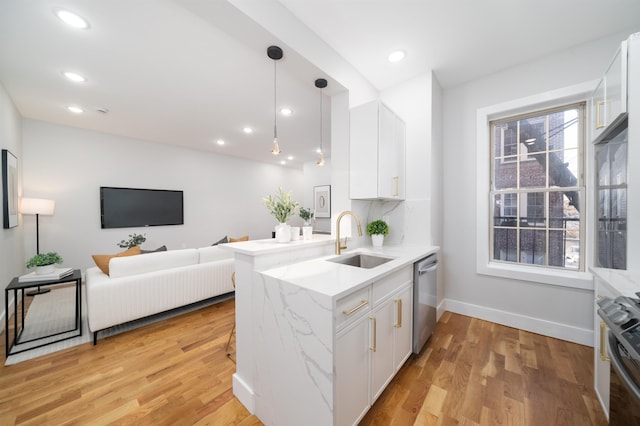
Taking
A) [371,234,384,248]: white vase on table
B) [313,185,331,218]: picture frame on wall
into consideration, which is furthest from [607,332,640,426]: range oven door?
[313,185,331,218]: picture frame on wall

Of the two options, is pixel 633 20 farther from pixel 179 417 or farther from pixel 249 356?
pixel 179 417

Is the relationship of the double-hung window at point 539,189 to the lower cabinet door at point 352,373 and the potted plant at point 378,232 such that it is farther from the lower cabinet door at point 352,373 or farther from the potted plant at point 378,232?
the lower cabinet door at point 352,373

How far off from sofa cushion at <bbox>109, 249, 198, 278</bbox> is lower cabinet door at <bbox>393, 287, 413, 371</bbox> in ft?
7.92

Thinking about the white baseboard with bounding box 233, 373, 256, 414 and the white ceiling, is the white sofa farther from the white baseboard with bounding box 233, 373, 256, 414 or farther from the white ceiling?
the white ceiling

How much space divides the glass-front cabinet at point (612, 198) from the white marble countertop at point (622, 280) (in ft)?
0.64

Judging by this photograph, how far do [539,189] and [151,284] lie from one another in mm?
4254

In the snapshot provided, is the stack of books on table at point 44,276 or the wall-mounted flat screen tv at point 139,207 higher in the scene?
the wall-mounted flat screen tv at point 139,207

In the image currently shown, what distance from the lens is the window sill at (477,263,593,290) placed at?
2.23 meters

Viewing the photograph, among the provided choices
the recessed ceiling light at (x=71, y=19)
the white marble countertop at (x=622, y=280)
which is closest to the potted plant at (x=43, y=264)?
the recessed ceiling light at (x=71, y=19)

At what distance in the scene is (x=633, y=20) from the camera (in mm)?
1905

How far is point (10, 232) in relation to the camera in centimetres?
309

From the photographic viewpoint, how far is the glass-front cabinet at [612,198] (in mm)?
1507

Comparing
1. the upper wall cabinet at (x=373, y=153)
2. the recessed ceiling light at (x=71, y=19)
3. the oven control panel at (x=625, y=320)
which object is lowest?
the oven control panel at (x=625, y=320)

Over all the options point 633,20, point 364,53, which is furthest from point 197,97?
point 633,20
